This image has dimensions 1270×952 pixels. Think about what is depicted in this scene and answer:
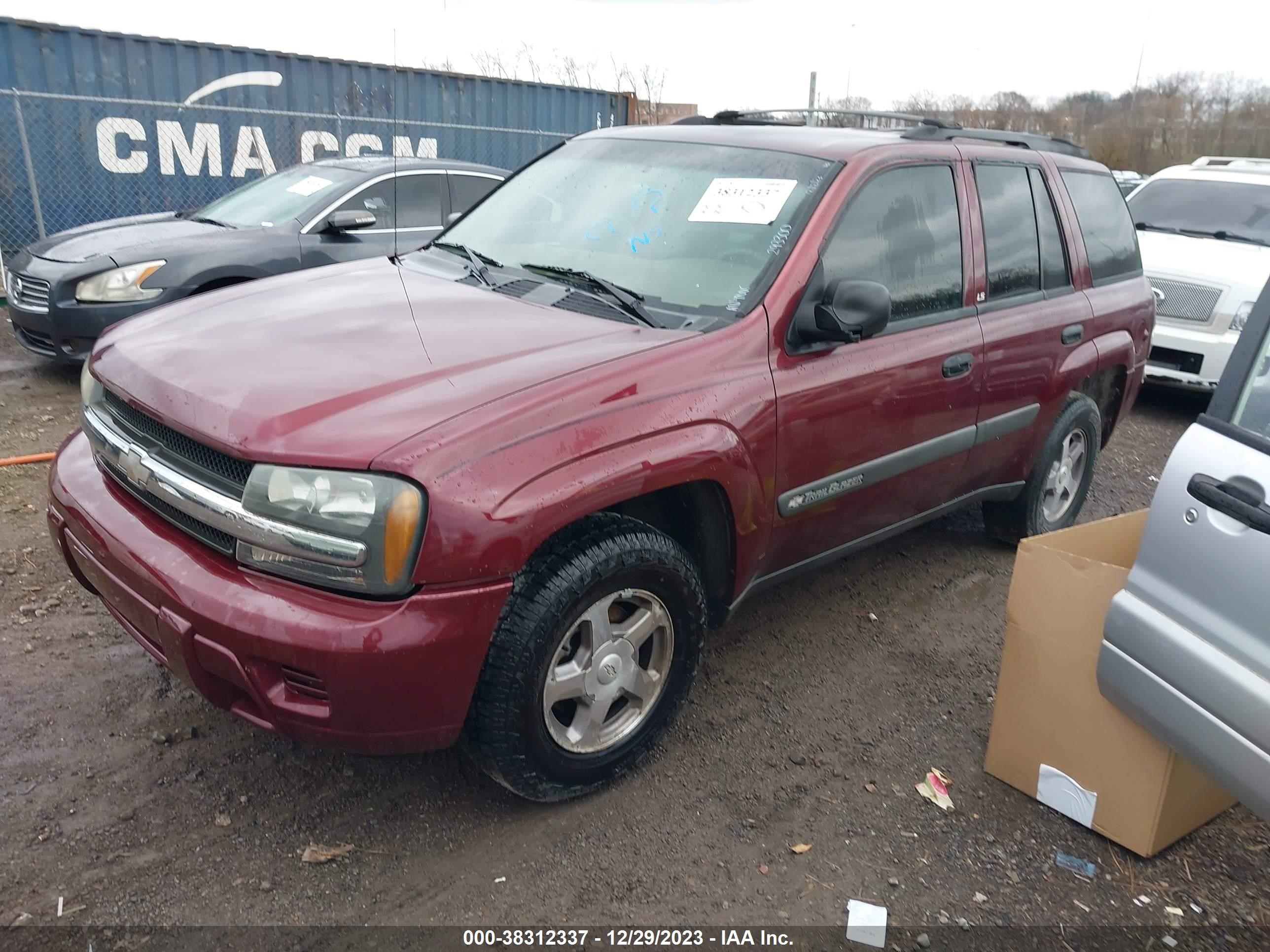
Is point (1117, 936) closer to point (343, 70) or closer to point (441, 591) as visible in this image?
point (441, 591)

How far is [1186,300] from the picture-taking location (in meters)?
7.22

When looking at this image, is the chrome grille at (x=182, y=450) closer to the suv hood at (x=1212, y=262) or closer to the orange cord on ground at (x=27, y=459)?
the orange cord on ground at (x=27, y=459)

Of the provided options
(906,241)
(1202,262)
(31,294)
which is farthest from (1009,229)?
(31,294)

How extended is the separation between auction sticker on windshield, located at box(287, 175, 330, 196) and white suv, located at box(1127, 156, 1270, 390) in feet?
19.0

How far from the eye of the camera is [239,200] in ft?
24.0

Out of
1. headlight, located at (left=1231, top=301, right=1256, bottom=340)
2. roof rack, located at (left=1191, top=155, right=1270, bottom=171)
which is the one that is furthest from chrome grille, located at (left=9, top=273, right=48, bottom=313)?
roof rack, located at (left=1191, top=155, right=1270, bottom=171)

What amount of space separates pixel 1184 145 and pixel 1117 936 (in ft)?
93.3

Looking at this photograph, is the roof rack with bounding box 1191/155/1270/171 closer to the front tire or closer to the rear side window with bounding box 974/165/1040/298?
the rear side window with bounding box 974/165/1040/298

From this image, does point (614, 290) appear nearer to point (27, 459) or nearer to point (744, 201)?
point (744, 201)

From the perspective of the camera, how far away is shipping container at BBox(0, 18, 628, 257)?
1048cm

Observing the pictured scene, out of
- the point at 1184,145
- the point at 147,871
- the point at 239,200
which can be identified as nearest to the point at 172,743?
the point at 147,871

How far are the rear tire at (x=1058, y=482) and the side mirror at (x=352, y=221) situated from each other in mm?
4008

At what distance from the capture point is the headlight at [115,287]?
609 cm

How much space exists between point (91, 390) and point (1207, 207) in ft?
28.0
